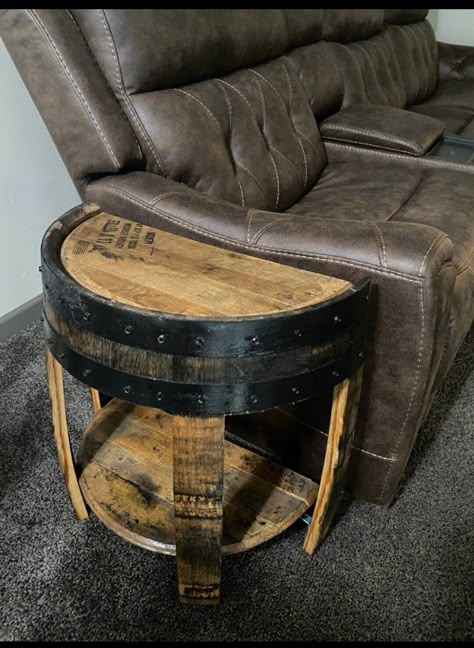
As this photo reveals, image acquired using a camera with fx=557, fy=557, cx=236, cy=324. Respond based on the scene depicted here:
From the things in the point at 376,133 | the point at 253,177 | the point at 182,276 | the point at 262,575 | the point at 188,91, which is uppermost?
the point at 188,91

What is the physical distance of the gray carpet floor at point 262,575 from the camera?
3.02 ft

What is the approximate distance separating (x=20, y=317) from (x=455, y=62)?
2749mm

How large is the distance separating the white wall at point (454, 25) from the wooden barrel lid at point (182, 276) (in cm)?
321

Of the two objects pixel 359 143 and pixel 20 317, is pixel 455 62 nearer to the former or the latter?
pixel 359 143

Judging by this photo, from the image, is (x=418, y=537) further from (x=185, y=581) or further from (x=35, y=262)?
(x=35, y=262)

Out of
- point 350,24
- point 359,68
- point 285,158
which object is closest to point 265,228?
point 285,158

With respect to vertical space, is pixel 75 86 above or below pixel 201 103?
above

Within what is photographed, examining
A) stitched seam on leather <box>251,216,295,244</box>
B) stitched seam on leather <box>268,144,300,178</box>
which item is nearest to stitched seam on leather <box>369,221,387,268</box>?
stitched seam on leather <box>251,216,295,244</box>

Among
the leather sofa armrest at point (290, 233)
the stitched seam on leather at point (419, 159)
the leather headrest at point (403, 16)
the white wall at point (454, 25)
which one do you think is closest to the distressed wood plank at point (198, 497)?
the leather sofa armrest at point (290, 233)

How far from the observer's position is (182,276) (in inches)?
31.2

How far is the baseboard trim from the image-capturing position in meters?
1.56

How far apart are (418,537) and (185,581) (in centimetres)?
48

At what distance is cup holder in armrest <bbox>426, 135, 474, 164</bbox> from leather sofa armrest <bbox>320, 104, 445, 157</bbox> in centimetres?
5
